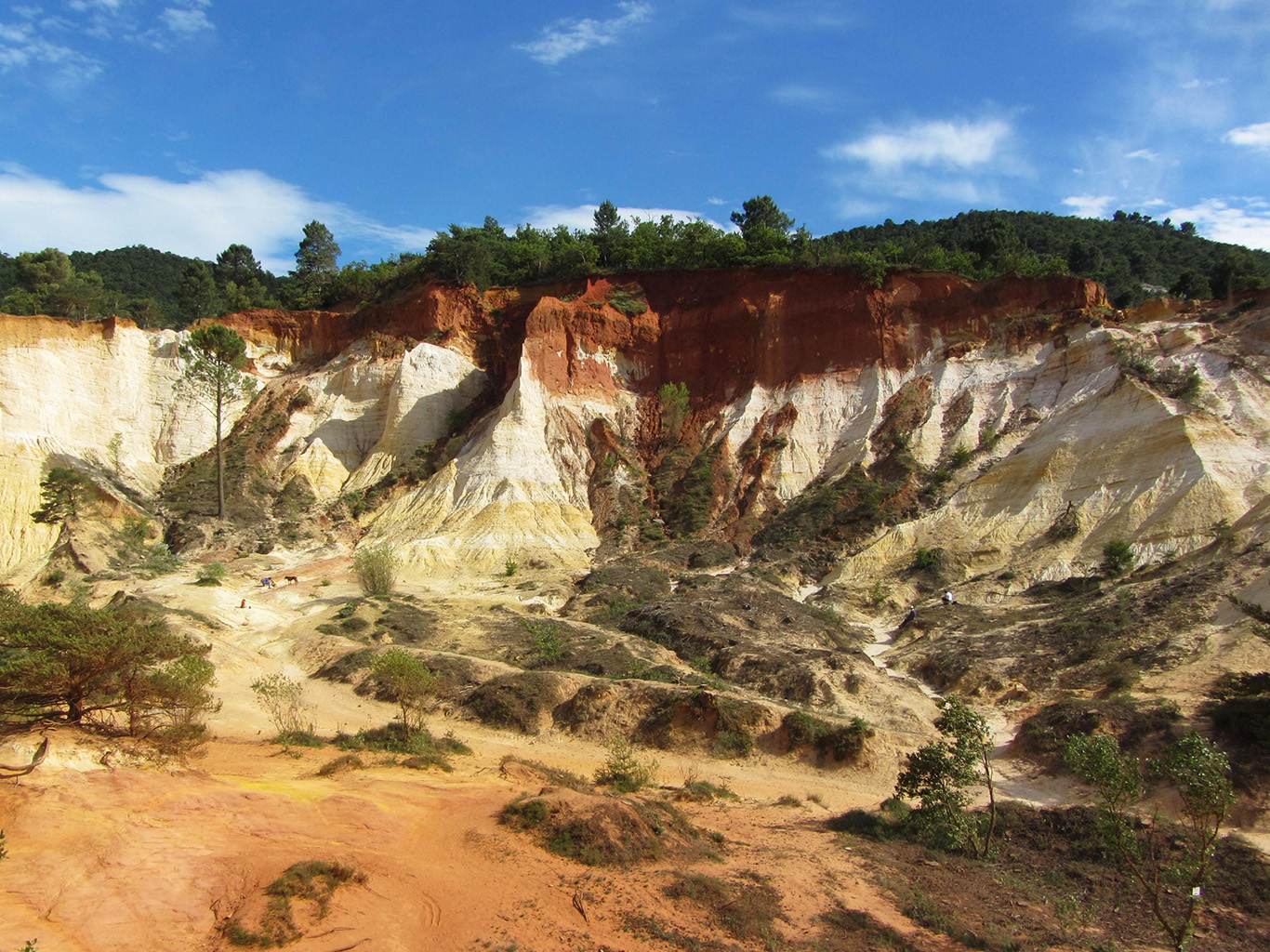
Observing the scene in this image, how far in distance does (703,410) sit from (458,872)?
34.6m

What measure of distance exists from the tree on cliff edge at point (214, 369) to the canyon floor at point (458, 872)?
1161 inches

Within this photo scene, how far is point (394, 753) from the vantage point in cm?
1394

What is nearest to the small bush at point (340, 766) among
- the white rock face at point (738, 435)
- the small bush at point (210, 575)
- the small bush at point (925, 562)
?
the small bush at point (210, 575)

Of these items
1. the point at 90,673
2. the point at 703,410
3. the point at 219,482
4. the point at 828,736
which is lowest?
the point at 828,736

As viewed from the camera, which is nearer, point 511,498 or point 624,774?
point 624,774

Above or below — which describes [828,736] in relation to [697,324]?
below

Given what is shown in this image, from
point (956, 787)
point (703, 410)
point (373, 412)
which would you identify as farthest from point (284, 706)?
point (703, 410)

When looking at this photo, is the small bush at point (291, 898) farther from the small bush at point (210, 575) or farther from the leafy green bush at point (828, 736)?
the small bush at point (210, 575)

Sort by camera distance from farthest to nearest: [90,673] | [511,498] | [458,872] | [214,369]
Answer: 1. [214,369]
2. [511,498]
3. [90,673]
4. [458,872]

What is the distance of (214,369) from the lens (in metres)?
38.7

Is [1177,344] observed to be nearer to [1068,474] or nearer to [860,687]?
[1068,474]

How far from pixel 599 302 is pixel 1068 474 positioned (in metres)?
26.5

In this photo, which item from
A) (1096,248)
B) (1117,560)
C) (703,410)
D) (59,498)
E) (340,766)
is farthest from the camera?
(1096,248)

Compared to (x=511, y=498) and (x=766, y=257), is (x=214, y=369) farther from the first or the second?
(x=766, y=257)
